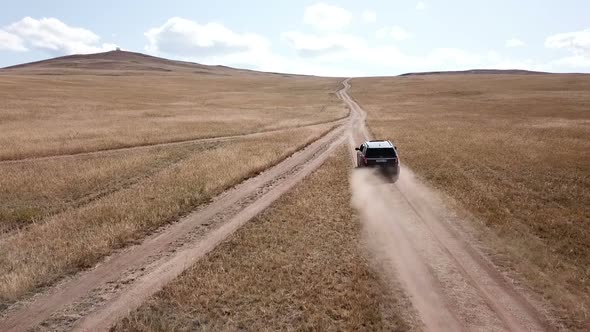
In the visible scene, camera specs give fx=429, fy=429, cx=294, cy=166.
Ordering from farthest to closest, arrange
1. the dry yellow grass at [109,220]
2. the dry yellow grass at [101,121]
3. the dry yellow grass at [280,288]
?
the dry yellow grass at [101,121] → the dry yellow grass at [109,220] → the dry yellow grass at [280,288]

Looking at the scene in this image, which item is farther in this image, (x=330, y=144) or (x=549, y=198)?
(x=330, y=144)

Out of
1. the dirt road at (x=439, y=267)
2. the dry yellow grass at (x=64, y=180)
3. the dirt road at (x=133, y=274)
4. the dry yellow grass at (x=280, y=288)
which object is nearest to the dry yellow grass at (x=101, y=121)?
the dry yellow grass at (x=64, y=180)

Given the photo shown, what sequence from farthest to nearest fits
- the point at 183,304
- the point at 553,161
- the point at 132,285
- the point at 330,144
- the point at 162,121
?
the point at 162,121 < the point at 330,144 < the point at 553,161 < the point at 132,285 < the point at 183,304

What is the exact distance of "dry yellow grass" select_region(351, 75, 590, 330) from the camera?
11.6 metres

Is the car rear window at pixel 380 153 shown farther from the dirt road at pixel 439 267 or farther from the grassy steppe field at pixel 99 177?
the grassy steppe field at pixel 99 177

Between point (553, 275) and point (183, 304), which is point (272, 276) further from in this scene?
point (553, 275)

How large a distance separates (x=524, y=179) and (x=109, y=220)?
2002cm

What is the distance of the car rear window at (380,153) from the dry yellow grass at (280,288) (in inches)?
344

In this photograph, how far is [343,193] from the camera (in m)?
20.0

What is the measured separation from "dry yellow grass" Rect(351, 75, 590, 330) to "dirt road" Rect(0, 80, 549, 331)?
1.15 metres

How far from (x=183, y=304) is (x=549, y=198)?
54.0 ft

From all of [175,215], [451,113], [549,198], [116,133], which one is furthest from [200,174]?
[451,113]

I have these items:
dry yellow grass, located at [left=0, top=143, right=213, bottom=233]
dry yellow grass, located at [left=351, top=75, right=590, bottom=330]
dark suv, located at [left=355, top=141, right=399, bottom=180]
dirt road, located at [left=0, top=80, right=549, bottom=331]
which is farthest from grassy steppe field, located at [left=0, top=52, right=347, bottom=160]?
dirt road, located at [left=0, top=80, right=549, bottom=331]

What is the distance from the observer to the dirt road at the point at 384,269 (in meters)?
9.37
